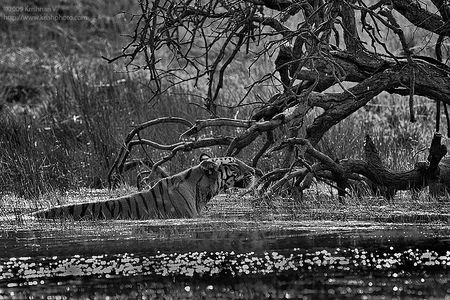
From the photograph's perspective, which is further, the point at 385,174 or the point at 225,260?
A: the point at 385,174

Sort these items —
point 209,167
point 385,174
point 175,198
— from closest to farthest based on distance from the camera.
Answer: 1. point 175,198
2. point 209,167
3. point 385,174

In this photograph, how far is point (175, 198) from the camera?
9.08m

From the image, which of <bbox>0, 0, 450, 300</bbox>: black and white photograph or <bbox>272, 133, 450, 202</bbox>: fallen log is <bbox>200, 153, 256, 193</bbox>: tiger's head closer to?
<bbox>0, 0, 450, 300</bbox>: black and white photograph

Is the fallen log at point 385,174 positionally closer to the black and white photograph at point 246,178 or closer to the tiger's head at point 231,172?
the black and white photograph at point 246,178

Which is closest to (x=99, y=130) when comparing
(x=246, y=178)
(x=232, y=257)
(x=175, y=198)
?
(x=246, y=178)

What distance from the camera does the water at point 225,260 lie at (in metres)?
5.45

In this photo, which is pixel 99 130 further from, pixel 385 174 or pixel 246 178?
pixel 385 174

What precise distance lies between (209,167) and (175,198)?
0.43 meters

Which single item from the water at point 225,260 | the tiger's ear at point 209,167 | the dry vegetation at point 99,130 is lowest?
the water at point 225,260

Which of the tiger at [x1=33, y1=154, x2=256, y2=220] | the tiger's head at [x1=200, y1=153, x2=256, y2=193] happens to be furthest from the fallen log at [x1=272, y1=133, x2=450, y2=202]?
the tiger at [x1=33, y1=154, x2=256, y2=220]

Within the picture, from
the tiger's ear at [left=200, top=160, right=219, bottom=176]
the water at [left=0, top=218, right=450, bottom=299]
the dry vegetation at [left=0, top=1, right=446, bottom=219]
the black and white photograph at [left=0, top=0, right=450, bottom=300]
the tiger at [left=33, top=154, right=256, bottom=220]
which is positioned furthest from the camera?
the dry vegetation at [left=0, top=1, right=446, bottom=219]

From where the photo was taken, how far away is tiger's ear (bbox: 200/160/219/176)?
30.5 ft

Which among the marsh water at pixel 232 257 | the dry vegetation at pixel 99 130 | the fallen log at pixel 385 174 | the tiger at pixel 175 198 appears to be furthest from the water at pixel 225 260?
the fallen log at pixel 385 174

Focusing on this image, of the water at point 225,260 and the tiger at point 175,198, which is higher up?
the tiger at point 175,198
